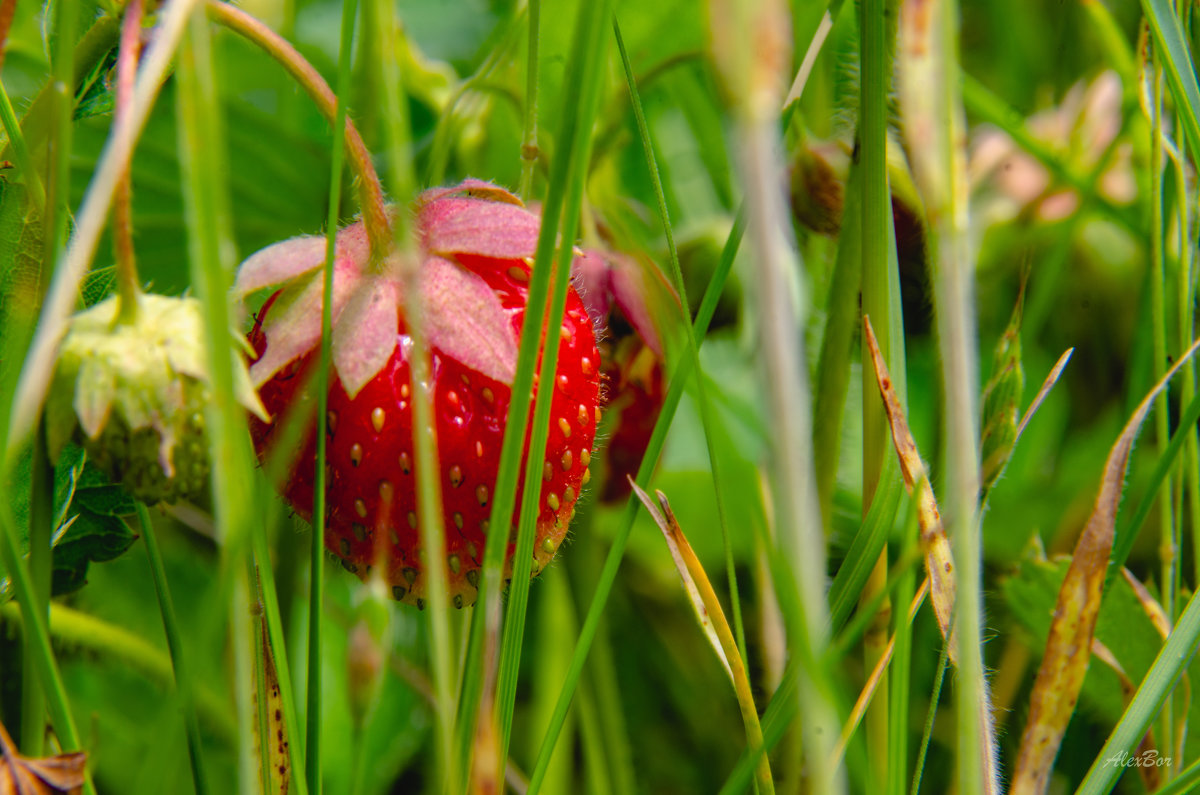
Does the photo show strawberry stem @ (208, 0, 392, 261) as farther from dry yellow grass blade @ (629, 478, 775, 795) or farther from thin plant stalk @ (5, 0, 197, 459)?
dry yellow grass blade @ (629, 478, 775, 795)

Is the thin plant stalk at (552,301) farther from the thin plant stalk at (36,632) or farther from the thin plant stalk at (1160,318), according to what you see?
the thin plant stalk at (1160,318)

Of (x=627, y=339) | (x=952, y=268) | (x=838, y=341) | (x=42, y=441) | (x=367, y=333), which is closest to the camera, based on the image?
(x=952, y=268)

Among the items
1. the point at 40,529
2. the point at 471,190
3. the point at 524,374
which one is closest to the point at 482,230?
the point at 471,190

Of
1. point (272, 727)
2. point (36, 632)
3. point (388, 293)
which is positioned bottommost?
point (272, 727)

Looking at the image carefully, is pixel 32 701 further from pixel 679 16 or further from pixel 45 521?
pixel 679 16

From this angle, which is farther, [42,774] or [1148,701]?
[1148,701]

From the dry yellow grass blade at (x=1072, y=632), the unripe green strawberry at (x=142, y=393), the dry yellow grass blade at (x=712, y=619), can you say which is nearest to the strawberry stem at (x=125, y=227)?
the unripe green strawberry at (x=142, y=393)

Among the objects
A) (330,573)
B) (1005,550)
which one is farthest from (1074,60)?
(330,573)

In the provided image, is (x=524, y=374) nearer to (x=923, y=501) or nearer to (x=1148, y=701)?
(x=923, y=501)
